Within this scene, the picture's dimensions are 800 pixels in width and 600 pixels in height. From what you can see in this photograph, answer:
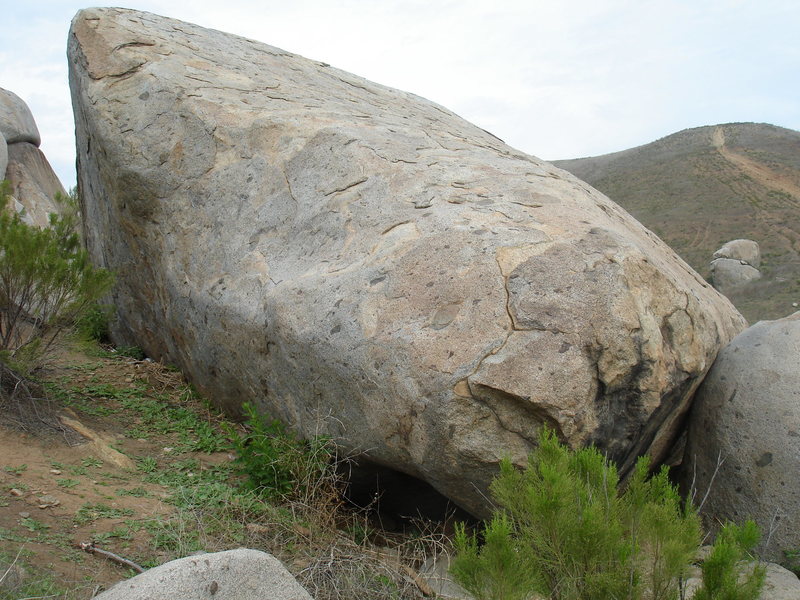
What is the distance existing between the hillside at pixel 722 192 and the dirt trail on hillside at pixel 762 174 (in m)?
0.04

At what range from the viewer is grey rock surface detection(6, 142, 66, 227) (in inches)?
443

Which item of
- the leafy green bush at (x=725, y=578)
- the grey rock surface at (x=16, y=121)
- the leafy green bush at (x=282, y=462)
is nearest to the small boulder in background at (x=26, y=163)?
the grey rock surface at (x=16, y=121)

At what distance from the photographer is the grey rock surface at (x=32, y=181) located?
36.9 feet

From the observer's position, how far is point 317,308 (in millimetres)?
3596

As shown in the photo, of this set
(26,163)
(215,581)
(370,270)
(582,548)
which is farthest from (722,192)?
(215,581)

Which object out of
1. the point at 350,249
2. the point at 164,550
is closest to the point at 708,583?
the point at 164,550

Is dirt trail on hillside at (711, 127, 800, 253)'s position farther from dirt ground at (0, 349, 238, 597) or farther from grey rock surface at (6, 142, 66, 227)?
dirt ground at (0, 349, 238, 597)

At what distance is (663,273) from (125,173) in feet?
11.1

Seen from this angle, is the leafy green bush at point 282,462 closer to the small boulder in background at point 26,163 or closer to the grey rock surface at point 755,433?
the grey rock surface at point 755,433

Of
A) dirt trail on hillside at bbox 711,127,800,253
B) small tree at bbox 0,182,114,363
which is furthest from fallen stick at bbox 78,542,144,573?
dirt trail on hillside at bbox 711,127,800,253

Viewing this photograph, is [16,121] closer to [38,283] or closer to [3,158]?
[3,158]

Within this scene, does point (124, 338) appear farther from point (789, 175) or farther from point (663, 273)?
point (789, 175)

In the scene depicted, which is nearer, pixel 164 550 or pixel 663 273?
pixel 164 550

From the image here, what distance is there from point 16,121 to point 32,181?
1.15 m
